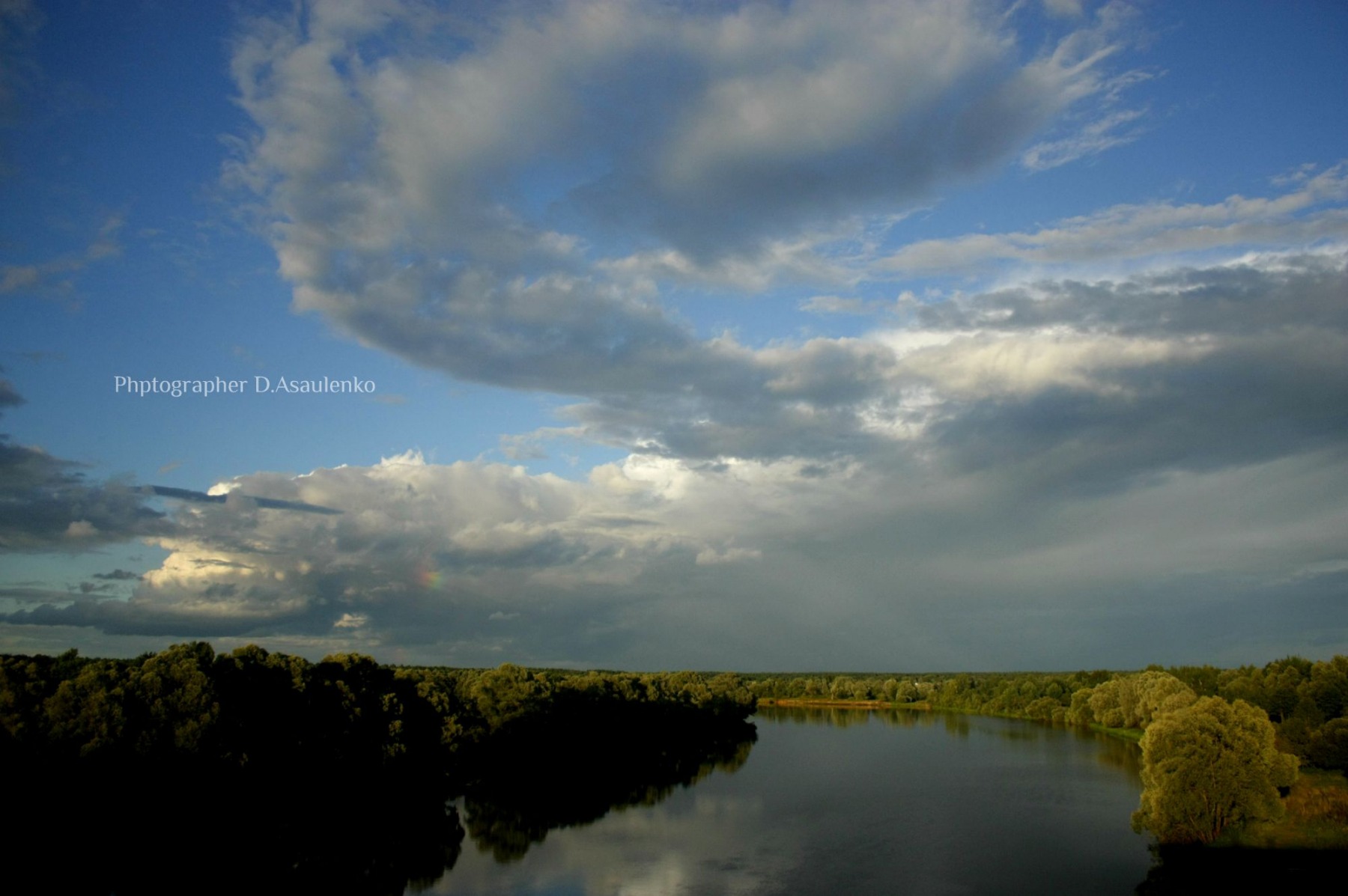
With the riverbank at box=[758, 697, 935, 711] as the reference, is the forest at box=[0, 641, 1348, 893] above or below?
above

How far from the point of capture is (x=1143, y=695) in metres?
83.1

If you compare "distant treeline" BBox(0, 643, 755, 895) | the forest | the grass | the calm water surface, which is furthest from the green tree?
"distant treeline" BBox(0, 643, 755, 895)

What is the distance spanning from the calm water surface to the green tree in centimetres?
238

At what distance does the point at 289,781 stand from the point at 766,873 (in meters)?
25.9

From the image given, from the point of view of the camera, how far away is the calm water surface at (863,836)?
33719mm

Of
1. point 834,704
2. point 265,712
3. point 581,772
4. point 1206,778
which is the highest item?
point 265,712

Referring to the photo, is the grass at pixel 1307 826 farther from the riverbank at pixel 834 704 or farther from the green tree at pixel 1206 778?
the riverbank at pixel 834 704

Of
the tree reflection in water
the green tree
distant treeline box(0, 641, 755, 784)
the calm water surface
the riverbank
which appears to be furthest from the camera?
the riverbank

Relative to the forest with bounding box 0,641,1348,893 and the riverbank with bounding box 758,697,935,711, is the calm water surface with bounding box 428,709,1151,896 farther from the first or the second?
the riverbank with bounding box 758,697,935,711

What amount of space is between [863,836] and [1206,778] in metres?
15.4

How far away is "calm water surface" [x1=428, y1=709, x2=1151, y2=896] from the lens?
111 feet

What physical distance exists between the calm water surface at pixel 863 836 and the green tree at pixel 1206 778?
238 cm

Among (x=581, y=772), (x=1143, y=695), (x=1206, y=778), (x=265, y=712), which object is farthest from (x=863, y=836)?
(x=1143, y=695)

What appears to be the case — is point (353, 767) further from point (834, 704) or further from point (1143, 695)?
point (834, 704)
